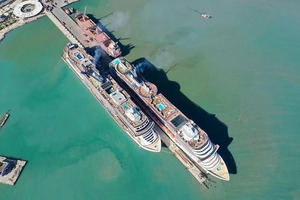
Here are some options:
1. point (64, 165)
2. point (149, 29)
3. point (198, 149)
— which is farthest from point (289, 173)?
point (149, 29)

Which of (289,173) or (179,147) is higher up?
(179,147)

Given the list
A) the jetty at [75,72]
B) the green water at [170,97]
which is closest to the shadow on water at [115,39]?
the green water at [170,97]

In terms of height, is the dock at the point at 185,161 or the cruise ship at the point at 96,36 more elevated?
the cruise ship at the point at 96,36

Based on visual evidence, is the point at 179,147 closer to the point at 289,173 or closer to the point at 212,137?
the point at 212,137

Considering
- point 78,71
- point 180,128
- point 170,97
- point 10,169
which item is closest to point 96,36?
point 78,71

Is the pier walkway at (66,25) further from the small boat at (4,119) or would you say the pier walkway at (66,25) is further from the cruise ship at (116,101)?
the small boat at (4,119)

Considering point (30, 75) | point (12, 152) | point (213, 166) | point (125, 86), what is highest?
point (30, 75)
